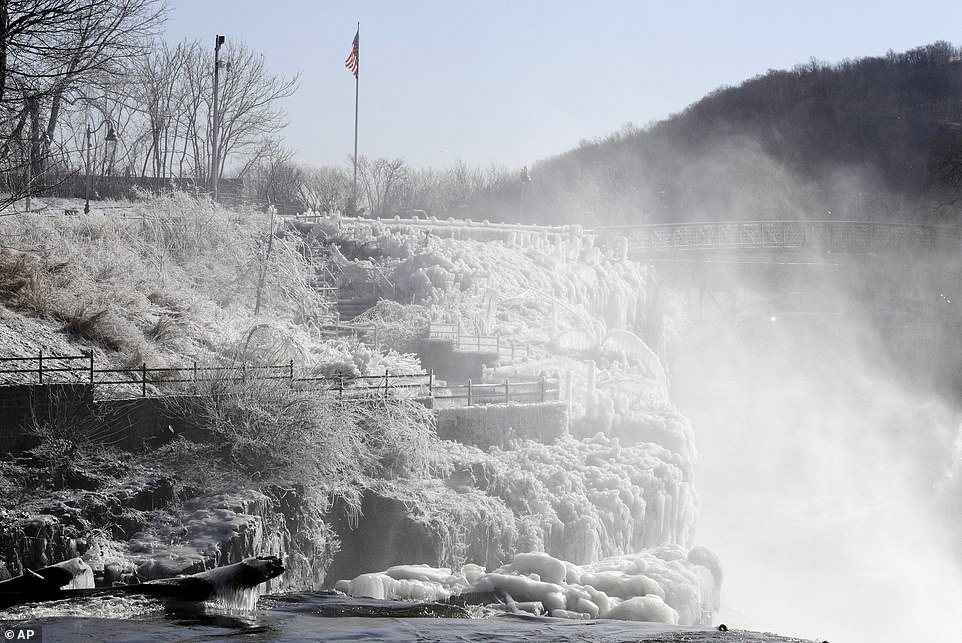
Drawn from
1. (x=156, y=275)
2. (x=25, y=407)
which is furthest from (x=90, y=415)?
(x=156, y=275)

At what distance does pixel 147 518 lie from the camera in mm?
15633

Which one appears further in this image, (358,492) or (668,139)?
(668,139)

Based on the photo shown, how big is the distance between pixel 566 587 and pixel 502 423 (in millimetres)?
6586

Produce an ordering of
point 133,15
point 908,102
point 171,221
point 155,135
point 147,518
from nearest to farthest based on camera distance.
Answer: point 147,518 < point 133,15 < point 171,221 < point 155,135 < point 908,102

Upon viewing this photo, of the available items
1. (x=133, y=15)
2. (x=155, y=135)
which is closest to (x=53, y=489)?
(x=133, y=15)

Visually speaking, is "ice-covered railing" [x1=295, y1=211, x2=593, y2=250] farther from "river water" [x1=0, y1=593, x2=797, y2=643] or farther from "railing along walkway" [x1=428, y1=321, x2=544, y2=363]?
"river water" [x1=0, y1=593, x2=797, y2=643]

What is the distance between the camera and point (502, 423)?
2256cm

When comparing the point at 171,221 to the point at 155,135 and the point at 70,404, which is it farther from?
the point at 155,135

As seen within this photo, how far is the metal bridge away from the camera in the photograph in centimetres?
5694

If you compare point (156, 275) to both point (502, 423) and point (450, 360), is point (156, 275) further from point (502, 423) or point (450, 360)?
point (502, 423)

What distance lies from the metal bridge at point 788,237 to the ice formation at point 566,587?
1427 inches

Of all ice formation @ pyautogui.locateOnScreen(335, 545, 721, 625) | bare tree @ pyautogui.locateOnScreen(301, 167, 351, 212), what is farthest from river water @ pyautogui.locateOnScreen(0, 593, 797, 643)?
bare tree @ pyautogui.locateOnScreen(301, 167, 351, 212)

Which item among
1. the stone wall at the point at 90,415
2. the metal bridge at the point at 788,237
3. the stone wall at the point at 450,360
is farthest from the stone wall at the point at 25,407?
the metal bridge at the point at 788,237

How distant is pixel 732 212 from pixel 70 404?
10063 cm
